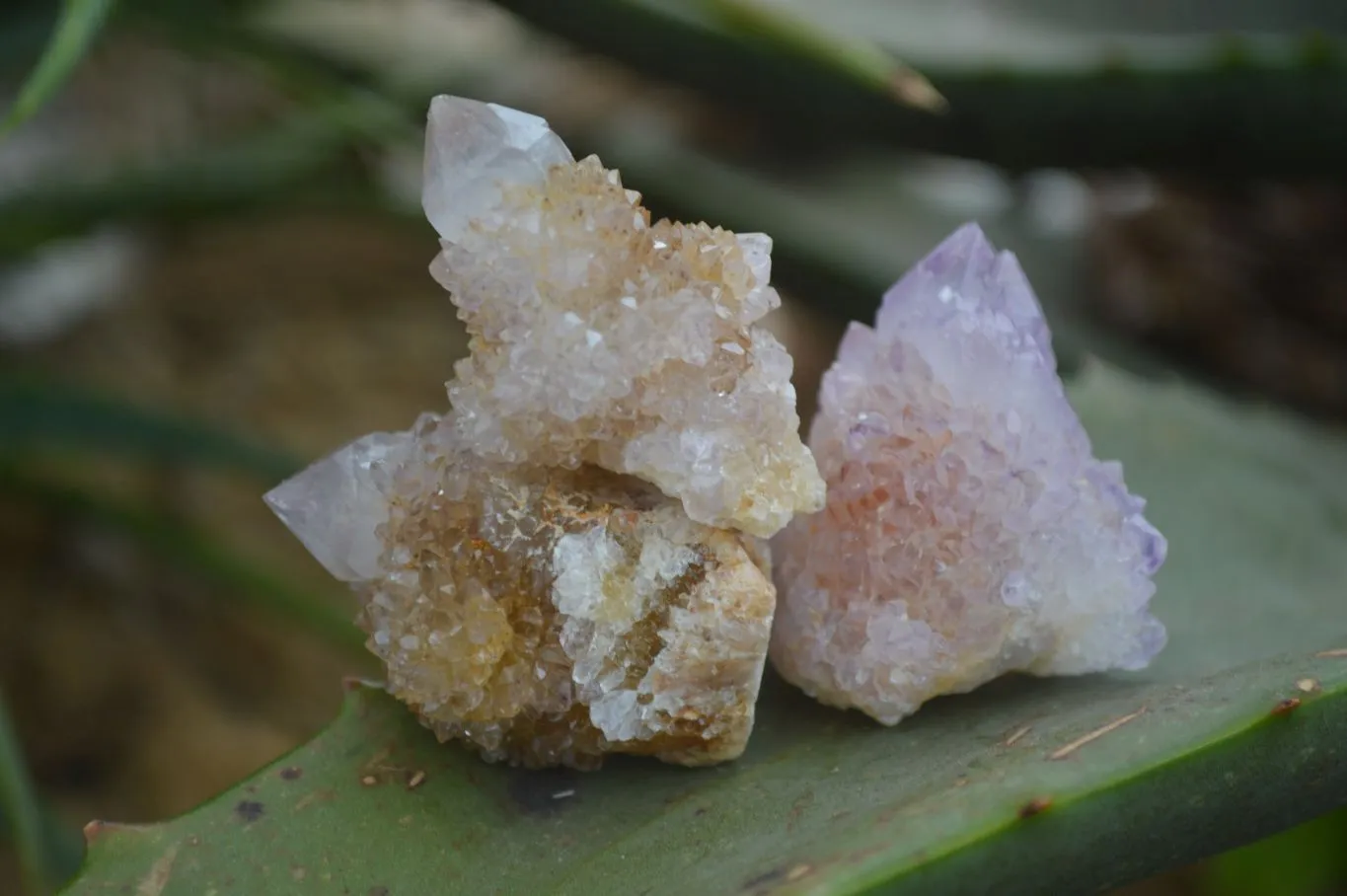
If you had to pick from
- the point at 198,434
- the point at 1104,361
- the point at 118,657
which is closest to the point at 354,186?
the point at 198,434

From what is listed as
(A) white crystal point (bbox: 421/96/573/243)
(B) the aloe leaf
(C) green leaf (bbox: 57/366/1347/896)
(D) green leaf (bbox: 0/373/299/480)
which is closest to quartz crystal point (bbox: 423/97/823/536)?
(A) white crystal point (bbox: 421/96/573/243)

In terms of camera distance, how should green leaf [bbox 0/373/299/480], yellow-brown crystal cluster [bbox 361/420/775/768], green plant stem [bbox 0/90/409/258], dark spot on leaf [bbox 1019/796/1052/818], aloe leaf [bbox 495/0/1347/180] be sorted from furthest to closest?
1. green plant stem [bbox 0/90/409/258]
2. green leaf [bbox 0/373/299/480]
3. aloe leaf [bbox 495/0/1347/180]
4. yellow-brown crystal cluster [bbox 361/420/775/768]
5. dark spot on leaf [bbox 1019/796/1052/818]

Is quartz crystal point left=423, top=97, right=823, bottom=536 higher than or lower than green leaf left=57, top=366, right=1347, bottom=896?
higher

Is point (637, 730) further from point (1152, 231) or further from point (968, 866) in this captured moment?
point (1152, 231)

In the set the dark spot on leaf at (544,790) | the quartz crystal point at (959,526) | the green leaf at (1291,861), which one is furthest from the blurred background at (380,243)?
the dark spot on leaf at (544,790)

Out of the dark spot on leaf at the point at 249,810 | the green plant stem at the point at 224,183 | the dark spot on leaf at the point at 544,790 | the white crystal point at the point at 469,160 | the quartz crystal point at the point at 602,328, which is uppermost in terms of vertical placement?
the white crystal point at the point at 469,160

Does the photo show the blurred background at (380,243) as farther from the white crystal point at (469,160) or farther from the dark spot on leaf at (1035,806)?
the dark spot on leaf at (1035,806)

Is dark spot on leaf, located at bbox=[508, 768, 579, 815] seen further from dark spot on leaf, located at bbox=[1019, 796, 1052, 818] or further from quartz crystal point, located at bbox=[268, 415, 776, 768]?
dark spot on leaf, located at bbox=[1019, 796, 1052, 818]
